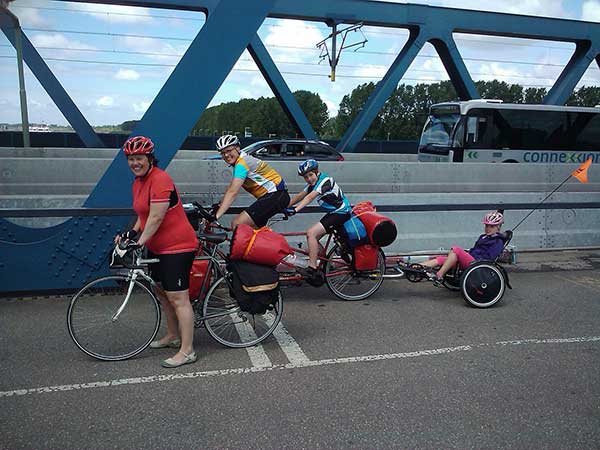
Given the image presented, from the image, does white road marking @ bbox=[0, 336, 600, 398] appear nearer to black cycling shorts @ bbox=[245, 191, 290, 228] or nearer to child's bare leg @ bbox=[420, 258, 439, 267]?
child's bare leg @ bbox=[420, 258, 439, 267]

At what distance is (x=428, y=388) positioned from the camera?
3779 millimetres

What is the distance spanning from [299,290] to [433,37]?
668 inches

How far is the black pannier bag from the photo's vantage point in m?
4.32

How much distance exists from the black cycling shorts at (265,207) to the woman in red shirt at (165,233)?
1.34m

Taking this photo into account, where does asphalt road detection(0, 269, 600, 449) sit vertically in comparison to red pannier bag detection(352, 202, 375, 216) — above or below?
below

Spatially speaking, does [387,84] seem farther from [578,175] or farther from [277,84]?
[578,175]

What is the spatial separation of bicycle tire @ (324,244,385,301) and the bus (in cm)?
1215

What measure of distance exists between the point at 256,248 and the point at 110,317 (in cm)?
132

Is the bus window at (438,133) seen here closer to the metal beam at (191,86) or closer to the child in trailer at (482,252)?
the child in trailer at (482,252)

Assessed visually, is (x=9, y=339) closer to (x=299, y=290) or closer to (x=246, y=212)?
(x=246, y=212)

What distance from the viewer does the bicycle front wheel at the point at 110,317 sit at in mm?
4125

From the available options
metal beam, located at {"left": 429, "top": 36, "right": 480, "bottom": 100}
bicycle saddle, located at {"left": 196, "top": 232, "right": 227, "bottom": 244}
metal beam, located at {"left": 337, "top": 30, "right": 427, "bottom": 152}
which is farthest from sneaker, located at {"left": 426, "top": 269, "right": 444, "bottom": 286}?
metal beam, located at {"left": 429, "top": 36, "right": 480, "bottom": 100}

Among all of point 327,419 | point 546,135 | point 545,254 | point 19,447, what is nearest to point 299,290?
point 327,419

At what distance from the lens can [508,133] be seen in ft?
58.1
